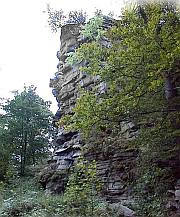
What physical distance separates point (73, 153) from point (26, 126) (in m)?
4.86

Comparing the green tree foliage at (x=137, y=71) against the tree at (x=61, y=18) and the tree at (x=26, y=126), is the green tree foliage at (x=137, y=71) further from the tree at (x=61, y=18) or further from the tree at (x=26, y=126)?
the tree at (x=26, y=126)

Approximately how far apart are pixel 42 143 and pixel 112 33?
36.2 ft

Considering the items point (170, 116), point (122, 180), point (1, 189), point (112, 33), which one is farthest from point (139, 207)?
point (1, 189)

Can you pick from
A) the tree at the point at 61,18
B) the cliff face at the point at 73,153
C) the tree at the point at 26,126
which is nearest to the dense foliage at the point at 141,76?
the cliff face at the point at 73,153

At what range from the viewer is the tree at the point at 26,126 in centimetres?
Answer: 1513

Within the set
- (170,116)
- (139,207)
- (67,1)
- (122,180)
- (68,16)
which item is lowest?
(139,207)

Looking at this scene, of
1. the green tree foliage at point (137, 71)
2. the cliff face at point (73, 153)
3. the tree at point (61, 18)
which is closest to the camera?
the green tree foliage at point (137, 71)

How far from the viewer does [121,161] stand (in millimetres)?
9078

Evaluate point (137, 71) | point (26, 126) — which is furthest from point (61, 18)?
point (137, 71)

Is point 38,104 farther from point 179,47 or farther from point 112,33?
point 179,47

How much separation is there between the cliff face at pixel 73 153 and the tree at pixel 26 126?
5.16 feet

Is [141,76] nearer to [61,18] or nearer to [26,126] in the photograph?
[61,18]

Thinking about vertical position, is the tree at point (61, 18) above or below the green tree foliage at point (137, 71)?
above

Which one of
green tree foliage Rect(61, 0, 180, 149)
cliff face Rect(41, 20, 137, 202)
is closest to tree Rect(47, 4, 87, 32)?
cliff face Rect(41, 20, 137, 202)
